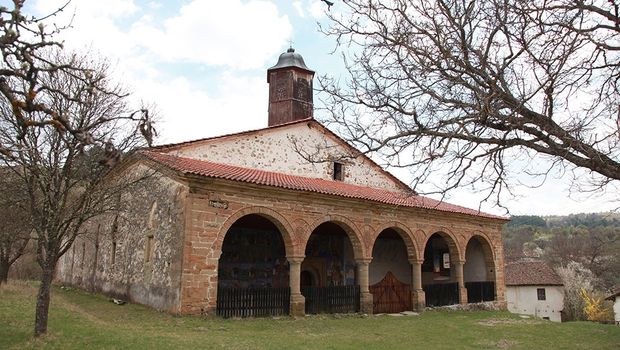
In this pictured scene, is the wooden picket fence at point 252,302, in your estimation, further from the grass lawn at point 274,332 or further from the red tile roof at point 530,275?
the red tile roof at point 530,275

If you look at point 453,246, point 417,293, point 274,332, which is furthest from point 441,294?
point 274,332

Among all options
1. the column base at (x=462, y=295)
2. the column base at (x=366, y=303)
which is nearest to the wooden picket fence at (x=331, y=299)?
the column base at (x=366, y=303)

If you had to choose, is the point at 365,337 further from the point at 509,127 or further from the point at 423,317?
the point at 509,127

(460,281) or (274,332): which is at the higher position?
(460,281)

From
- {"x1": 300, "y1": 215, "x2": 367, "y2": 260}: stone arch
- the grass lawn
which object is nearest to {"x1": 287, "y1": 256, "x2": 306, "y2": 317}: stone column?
the grass lawn

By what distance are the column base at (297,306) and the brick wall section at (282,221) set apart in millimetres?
1109

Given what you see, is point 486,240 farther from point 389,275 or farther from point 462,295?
point 389,275

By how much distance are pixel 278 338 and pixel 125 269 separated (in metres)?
6.94

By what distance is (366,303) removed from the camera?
1364cm

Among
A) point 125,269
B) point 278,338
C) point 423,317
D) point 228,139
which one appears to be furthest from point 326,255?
point 278,338

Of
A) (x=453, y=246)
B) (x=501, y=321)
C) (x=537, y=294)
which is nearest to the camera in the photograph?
(x=501, y=321)

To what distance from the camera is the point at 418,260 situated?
15.4 metres

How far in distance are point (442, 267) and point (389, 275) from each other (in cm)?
387

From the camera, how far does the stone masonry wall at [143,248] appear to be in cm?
1101
